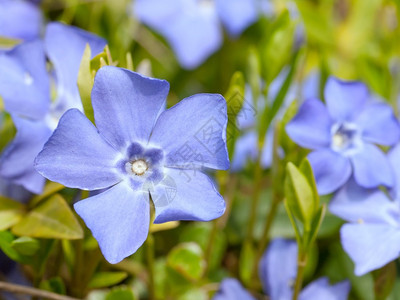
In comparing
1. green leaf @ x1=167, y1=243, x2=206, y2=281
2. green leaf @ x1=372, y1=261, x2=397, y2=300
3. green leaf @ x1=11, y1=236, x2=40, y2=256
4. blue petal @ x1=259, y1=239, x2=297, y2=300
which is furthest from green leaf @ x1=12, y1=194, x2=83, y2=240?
green leaf @ x1=372, y1=261, x2=397, y2=300

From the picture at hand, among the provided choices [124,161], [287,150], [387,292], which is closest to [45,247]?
[124,161]

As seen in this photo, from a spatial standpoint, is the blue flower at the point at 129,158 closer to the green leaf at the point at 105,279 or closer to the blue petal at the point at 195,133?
the blue petal at the point at 195,133

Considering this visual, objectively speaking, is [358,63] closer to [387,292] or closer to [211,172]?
[211,172]

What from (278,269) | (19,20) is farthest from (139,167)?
(19,20)

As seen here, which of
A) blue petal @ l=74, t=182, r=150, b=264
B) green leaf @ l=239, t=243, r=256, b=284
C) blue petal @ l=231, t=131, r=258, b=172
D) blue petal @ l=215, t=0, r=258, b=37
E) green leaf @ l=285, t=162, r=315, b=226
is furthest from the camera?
blue petal @ l=215, t=0, r=258, b=37

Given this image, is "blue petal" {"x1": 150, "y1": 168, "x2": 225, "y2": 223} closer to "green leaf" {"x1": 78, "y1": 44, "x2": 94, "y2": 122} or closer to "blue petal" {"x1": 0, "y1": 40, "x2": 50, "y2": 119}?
"green leaf" {"x1": 78, "y1": 44, "x2": 94, "y2": 122}

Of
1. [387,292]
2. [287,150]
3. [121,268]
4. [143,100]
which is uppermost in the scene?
[143,100]
